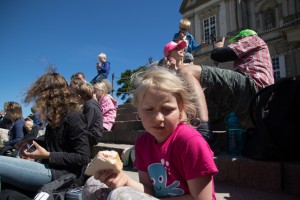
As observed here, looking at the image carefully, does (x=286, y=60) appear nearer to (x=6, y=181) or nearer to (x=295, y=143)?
(x=295, y=143)

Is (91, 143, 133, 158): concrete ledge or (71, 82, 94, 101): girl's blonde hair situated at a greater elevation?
(71, 82, 94, 101): girl's blonde hair

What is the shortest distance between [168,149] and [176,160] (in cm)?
7

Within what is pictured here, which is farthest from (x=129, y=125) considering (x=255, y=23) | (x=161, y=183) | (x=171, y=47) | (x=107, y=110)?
(x=255, y=23)

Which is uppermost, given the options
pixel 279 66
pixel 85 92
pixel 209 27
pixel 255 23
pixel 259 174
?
pixel 209 27

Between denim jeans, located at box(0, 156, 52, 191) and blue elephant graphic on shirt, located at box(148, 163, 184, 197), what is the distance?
1014 mm

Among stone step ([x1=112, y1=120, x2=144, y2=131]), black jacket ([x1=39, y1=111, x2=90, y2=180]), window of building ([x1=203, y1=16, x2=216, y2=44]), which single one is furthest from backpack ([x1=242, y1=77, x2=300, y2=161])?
window of building ([x1=203, y1=16, x2=216, y2=44])

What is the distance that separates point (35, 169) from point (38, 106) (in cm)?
59

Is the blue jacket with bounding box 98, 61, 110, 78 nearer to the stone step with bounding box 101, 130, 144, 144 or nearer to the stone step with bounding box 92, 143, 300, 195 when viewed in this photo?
the stone step with bounding box 101, 130, 144, 144

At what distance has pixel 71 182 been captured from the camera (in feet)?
6.31

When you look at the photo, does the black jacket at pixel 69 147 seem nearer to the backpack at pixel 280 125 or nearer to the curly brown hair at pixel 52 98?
the curly brown hair at pixel 52 98

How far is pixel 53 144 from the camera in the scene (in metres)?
→ 2.25

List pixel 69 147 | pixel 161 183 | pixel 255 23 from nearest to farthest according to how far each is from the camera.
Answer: pixel 161 183 < pixel 69 147 < pixel 255 23

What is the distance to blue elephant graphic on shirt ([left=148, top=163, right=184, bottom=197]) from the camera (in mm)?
1316

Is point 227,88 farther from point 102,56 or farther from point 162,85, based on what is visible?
point 102,56
